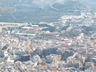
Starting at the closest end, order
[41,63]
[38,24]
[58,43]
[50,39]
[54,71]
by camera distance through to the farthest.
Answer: [54,71], [41,63], [58,43], [50,39], [38,24]

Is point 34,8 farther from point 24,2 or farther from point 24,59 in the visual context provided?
point 24,59

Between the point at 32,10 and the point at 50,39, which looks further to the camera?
the point at 32,10

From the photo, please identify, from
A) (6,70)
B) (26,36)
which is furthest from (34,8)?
(6,70)

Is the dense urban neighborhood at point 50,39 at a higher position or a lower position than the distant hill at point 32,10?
lower

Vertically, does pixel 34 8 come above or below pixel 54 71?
above

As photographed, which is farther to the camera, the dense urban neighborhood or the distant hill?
the distant hill

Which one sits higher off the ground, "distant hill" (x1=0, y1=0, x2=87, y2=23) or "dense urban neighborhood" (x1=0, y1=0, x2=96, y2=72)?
"distant hill" (x1=0, y1=0, x2=87, y2=23)

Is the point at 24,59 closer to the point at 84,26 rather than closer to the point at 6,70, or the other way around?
the point at 6,70

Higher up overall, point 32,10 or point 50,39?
point 32,10

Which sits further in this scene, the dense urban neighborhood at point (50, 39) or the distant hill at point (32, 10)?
the distant hill at point (32, 10)

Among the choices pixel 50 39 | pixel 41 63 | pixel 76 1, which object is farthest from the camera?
pixel 76 1

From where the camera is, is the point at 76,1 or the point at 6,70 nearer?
the point at 6,70
